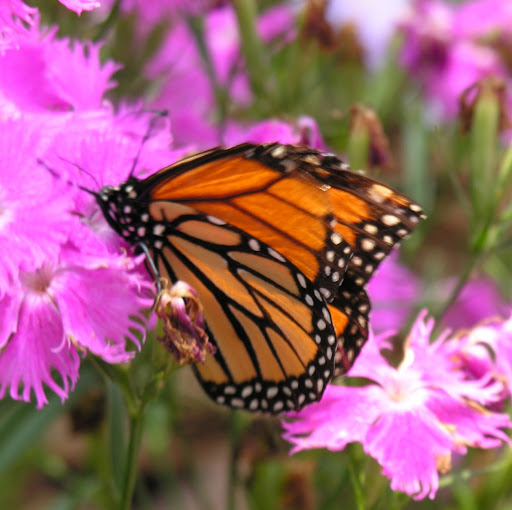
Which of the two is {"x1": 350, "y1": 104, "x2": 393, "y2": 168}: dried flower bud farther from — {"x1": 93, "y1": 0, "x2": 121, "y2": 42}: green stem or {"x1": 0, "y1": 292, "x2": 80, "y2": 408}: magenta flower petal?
{"x1": 0, "y1": 292, "x2": 80, "y2": 408}: magenta flower petal

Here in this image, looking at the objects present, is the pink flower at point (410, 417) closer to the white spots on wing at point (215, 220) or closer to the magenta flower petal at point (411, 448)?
the magenta flower petal at point (411, 448)

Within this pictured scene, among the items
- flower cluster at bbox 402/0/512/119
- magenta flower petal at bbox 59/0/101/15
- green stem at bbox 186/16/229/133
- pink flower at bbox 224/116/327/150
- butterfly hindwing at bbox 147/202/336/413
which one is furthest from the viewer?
flower cluster at bbox 402/0/512/119

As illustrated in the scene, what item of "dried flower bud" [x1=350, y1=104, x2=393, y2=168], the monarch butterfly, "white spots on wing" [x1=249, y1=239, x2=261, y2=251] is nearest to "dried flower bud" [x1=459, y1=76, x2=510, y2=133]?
"dried flower bud" [x1=350, y1=104, x2=393, y2=168]

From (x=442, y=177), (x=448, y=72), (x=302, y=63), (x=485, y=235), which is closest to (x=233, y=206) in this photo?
(x=485, y=235)

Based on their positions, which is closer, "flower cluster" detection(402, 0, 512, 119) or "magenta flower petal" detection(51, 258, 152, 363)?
"magenta flower petal" detection(51, 258, 152, 363)

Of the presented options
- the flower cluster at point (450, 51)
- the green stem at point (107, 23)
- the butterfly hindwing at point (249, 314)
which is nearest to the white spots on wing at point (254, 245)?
the butterfly hindwing at point (249, 314)
